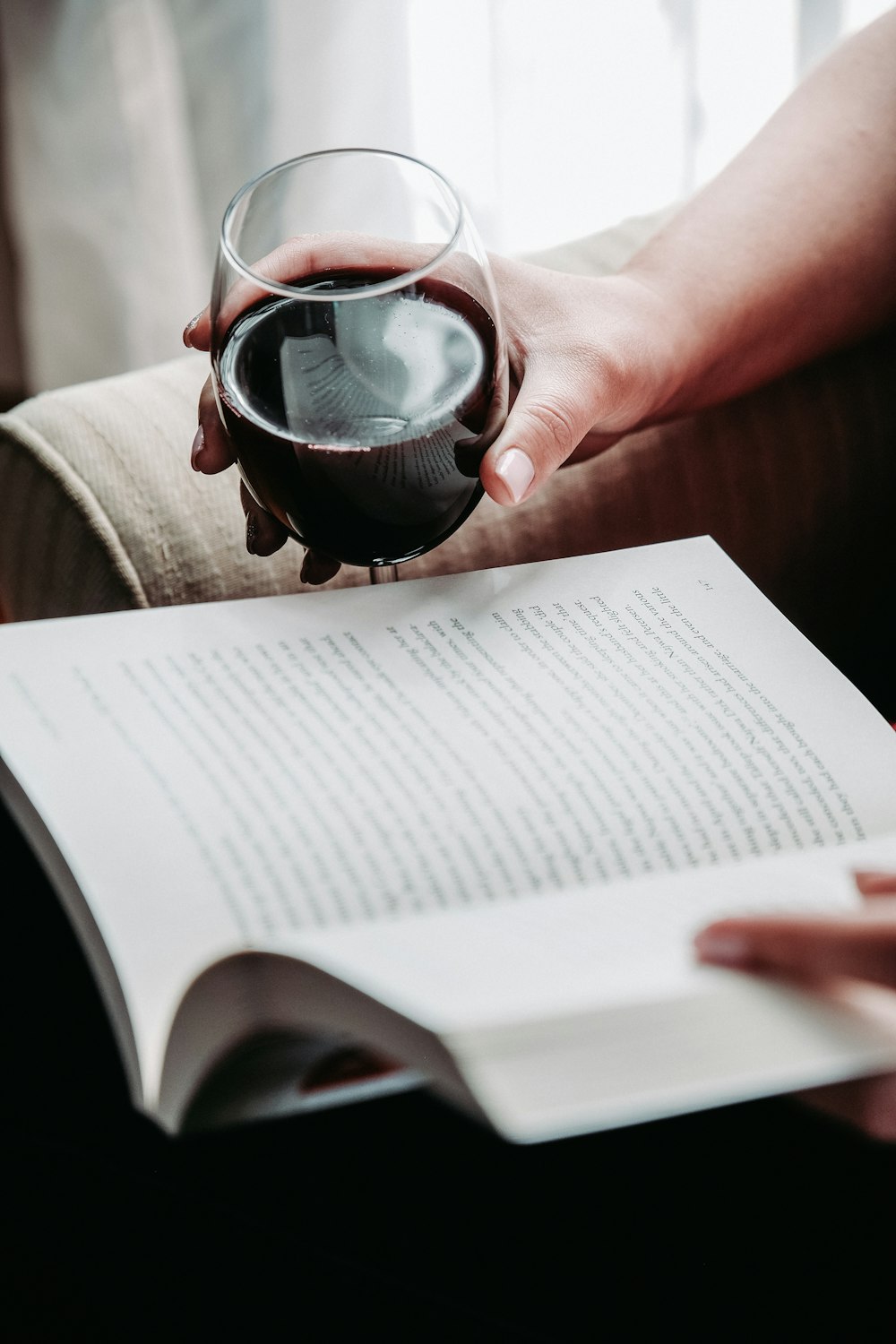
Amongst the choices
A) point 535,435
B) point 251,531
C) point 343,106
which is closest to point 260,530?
point 251,531

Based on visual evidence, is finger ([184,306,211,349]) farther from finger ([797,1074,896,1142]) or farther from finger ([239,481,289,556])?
finger ([797,1074,896,1142])

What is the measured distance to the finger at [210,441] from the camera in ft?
1.90

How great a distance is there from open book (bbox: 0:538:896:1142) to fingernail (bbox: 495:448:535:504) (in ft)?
0.13

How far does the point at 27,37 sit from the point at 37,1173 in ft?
4.59

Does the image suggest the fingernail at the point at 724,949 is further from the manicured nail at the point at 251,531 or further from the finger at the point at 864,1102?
the manicured nail at the point at 251,531

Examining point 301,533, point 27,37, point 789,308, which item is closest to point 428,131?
point 27,37

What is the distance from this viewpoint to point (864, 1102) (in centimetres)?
36

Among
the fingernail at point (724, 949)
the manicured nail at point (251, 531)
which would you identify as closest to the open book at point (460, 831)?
the fingernail at point (724, 949)

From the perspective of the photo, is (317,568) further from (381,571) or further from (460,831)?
(460,831)

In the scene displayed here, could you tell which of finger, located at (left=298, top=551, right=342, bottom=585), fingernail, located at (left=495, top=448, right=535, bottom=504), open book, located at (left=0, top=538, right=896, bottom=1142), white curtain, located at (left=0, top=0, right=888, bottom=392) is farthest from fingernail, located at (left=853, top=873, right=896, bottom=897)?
white curtain, located at (left=0, top=0, right=888, bottom=392)

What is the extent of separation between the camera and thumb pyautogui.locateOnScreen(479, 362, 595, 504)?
49cm

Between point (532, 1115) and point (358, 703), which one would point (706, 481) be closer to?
point (358, 703)

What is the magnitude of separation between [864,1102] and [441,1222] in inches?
5.4

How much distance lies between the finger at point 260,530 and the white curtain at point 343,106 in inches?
40.7
